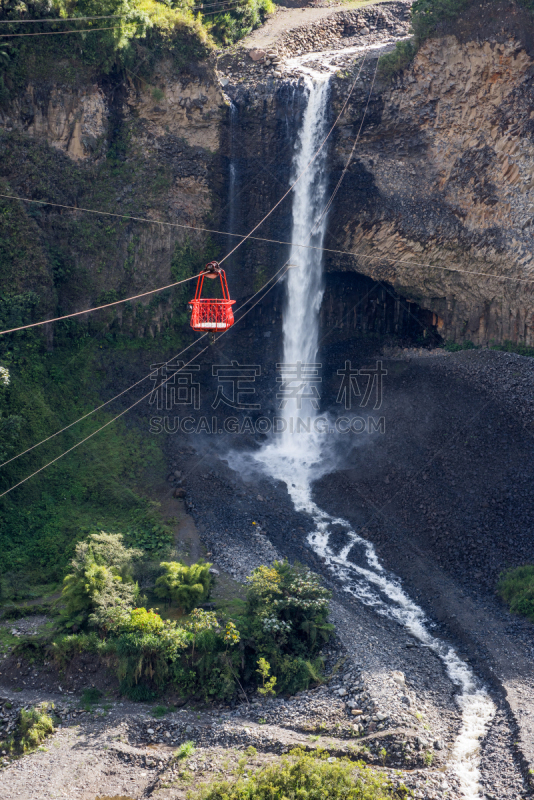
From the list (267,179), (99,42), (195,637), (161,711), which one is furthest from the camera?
(267,179)

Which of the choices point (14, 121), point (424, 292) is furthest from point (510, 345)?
point (14, 121)

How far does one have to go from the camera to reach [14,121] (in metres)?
24.0

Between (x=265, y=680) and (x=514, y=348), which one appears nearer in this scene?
(x=265, y=680)

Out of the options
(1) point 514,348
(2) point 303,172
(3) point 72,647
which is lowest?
(3) point 72,647

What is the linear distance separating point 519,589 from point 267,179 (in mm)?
18634

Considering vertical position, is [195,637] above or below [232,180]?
below

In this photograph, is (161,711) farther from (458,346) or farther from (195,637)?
(458,346)

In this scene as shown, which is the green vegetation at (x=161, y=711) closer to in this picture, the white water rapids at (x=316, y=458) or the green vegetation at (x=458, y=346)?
the white water rapids at (x=316, y=458)

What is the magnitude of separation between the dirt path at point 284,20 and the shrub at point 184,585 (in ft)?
76.9

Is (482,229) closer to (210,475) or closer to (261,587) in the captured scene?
(210,475)

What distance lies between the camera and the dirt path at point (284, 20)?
29.9 meters

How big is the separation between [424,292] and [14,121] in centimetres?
1766

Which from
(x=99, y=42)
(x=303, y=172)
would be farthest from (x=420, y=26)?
(x=99, y=42)

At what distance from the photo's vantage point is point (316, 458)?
25312 millimetres
